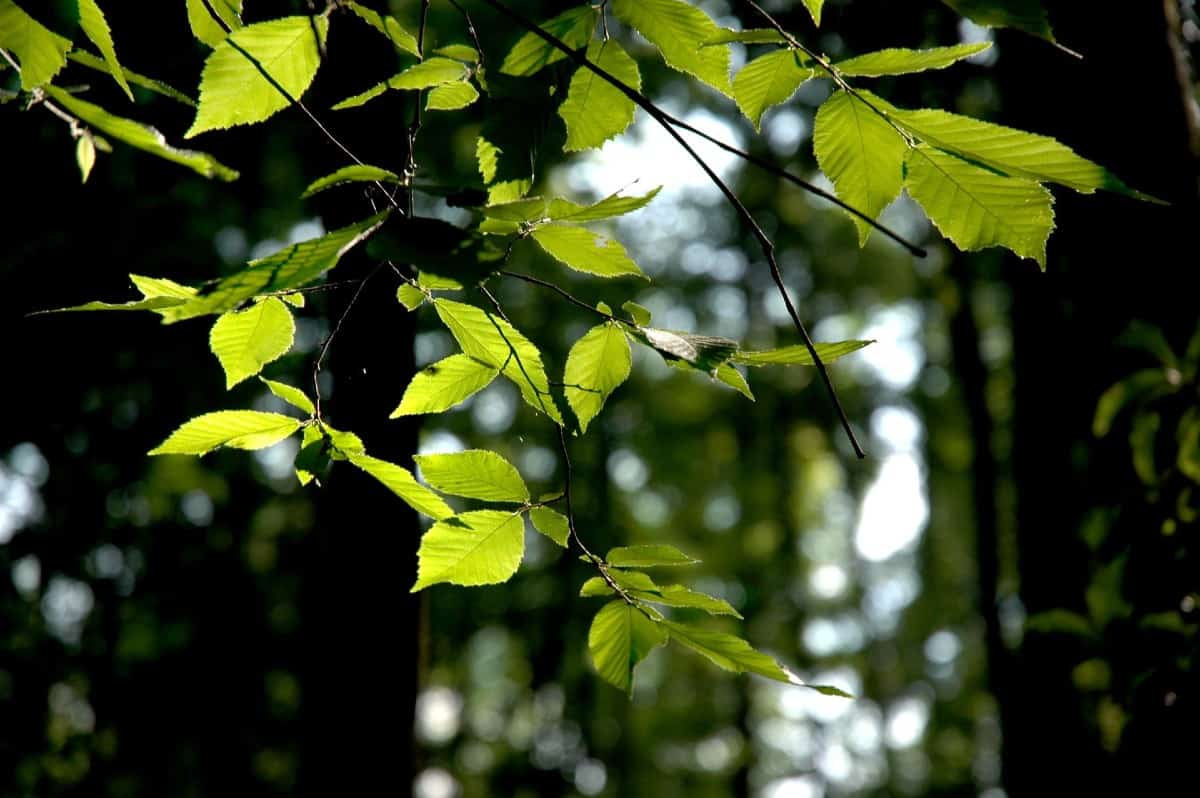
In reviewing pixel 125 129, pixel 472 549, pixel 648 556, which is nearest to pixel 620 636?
pixel 648 556

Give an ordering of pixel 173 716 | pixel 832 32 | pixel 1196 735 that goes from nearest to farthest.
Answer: pixel 1196 735 < pixel 832 32 < pixel 173 716

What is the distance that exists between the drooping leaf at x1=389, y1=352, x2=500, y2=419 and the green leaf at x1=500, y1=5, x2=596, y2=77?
331 millimetres

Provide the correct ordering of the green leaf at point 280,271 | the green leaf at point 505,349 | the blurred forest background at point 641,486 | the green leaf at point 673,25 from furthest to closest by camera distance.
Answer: the blurred forest background at point 641,486, the green leaf at point 505,349, the green leaf at point 673,25, the green leaf at point 280,271

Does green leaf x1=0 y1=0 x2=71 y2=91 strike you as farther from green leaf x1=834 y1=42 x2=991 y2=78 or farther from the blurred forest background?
green leaf x1=834 y1=42 x2=991 y2=78

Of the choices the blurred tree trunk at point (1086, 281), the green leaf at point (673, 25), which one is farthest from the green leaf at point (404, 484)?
the blurred tree trunk at point (1086, 281)

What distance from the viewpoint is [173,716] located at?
282 inches

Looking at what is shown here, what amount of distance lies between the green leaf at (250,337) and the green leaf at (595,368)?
1.07 feet

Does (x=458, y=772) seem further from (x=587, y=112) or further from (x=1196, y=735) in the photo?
(x=587, y=112)

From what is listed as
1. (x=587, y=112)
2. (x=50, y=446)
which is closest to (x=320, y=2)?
(x=587, y=112)

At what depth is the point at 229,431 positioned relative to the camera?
974mm

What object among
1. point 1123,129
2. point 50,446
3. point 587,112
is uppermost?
point 587,112

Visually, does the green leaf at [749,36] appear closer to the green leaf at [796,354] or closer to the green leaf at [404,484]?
the green leaf at [796,354]

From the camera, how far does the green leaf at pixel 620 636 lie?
989 mm

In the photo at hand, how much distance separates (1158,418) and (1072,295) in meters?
0.50
